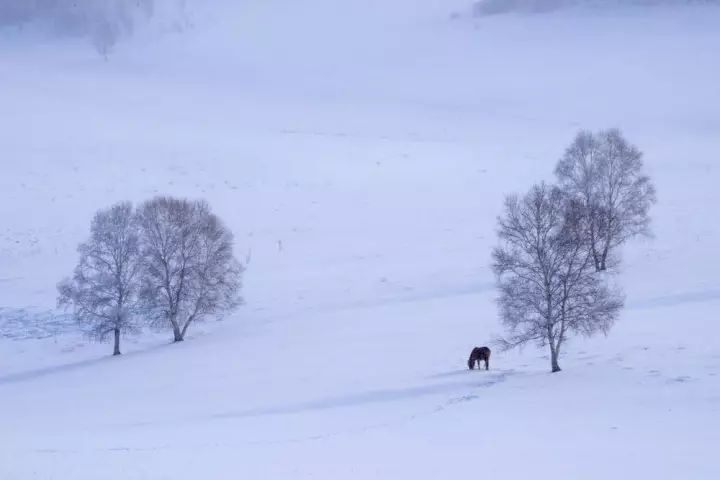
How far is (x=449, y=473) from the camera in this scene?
15.1 m

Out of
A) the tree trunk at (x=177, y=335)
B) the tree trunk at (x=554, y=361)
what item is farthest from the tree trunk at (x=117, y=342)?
the tree trunk at (x=554, y=361)

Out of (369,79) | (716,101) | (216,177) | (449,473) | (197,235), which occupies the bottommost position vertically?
(449,473)

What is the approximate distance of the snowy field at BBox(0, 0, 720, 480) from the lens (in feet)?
57.5

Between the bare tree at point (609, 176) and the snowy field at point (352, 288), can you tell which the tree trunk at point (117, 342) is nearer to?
the snowy field at point (352, 288)

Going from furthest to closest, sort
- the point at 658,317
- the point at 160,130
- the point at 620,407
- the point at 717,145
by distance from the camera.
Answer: the point at 160,130 → the point at 717,145 → the point at 658,317 → the point at 620,407

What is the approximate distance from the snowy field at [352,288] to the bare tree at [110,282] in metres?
1.91

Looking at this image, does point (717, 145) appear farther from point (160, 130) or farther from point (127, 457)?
point (127, 457)

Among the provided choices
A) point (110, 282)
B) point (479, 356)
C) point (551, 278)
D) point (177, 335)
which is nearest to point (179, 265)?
point (110, 282)

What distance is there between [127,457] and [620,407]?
13361 mm

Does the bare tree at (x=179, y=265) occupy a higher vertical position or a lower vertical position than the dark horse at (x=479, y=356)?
higher

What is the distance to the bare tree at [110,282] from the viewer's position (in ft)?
119

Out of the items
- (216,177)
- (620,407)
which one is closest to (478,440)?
(620,407)

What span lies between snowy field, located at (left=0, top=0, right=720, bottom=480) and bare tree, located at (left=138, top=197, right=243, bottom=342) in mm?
1860

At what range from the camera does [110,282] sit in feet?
122
